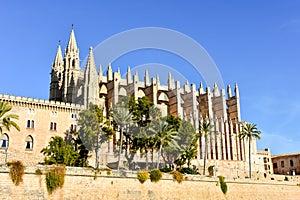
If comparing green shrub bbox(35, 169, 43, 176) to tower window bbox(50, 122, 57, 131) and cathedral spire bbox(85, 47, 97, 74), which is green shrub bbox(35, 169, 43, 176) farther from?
cathedral spire bbox(85, 47, 97, 74)

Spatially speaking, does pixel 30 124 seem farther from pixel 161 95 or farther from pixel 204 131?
pixel 161 95

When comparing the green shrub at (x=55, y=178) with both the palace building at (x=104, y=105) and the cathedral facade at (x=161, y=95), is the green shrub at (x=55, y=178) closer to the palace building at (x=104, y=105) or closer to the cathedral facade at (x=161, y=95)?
the palace building at (x=104, y=105)

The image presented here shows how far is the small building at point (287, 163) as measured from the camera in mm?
77688

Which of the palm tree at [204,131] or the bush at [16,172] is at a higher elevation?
the palm tree at [204,131]

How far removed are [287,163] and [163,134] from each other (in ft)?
151

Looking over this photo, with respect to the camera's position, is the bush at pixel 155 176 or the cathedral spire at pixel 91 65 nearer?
the bush at pixel 155 176

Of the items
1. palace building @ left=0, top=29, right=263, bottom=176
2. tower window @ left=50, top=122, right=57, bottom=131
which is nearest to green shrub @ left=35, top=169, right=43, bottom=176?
palace building @ left=0, top=29, right=263, bottom=176

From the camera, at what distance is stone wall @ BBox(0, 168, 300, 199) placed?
2622 cm

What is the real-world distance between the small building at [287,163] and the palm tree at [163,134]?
136 ft

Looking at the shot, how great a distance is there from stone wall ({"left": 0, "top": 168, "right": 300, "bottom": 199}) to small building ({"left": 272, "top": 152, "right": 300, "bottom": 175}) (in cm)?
3394

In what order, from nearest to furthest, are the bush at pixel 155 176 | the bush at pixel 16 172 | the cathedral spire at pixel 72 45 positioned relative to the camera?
the bush at pixel 16 172, the bush at pixel 155 176, the cathedral spire at pixel 72 45

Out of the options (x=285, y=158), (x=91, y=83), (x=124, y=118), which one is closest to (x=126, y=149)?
(x=124, y=118)

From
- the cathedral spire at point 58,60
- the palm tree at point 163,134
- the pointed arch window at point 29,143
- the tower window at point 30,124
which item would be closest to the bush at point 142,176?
the palm tree at point 163,134

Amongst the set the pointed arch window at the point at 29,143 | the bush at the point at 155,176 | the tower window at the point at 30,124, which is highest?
the tower window at the point at 30,124
